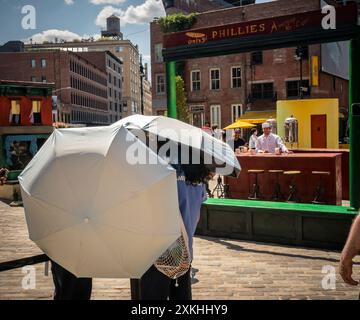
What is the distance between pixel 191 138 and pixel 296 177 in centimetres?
837

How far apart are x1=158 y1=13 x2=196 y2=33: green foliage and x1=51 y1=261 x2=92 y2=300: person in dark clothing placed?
135 feet

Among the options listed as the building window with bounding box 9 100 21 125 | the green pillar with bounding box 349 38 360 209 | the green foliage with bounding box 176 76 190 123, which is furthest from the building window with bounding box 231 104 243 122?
the green pillar with bounding box 349 38 360 209

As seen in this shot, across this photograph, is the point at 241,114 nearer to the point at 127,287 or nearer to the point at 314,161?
the point at 314,161

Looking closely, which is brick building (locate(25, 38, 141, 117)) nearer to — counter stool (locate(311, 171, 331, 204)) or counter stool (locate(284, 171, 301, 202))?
counter stool (locate(284, 171, 301, 202))

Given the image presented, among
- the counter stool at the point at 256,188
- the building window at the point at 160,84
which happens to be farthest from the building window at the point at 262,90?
the counter stool at the point at 256,188

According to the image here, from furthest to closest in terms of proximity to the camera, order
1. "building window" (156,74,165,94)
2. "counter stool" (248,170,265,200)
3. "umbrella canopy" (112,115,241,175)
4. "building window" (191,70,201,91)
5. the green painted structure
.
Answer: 1. "building window" (156,74,165,94)
2. "building window" (191,70,201,91)
3. "counter stool" (248,170,265,200)
4. the green painted structure
5. "umbrella canopy" (112,115,241,175)

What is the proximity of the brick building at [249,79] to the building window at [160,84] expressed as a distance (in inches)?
6.0

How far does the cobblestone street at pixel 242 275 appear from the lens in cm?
563

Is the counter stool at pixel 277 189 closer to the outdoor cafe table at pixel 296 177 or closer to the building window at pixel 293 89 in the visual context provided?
the outdoor cafe table at pixel 296 177

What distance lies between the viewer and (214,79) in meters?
41.4

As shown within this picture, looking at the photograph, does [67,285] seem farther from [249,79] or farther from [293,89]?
[249,79]

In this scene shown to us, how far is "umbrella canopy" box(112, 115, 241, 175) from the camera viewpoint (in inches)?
147

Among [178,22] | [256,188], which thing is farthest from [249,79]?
[256,188]

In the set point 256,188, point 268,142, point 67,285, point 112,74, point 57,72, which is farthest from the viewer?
point 112,74
